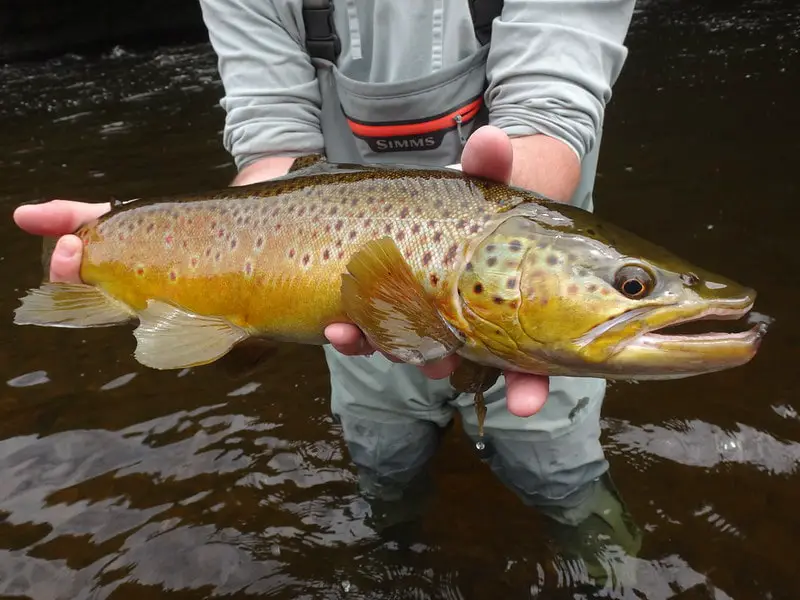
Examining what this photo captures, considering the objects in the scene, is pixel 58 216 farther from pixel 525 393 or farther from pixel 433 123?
pixel 525 393

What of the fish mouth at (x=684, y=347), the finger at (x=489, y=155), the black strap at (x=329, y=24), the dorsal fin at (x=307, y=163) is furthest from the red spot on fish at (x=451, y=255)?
the black strap at (x=329, y=24)

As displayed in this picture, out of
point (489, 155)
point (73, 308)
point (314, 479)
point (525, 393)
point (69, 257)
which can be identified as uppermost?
point (489, 155)

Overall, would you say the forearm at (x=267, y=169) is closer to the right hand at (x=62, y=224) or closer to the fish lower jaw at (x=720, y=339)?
the right hand at (x=62, y=224)

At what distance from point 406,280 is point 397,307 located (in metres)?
0.07

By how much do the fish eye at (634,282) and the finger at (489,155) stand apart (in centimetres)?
38

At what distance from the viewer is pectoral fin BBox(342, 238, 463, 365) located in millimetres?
1622

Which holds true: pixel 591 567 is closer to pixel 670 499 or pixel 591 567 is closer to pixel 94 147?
pixel 670 499

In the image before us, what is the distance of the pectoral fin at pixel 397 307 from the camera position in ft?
5.32

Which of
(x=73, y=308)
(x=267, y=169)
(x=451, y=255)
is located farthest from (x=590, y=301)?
(x=73, y=308)

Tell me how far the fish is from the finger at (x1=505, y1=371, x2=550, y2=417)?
0.04 m

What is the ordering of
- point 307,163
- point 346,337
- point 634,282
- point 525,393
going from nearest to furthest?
point 634,282 < point 525,393 < point 346,337 < point 307,163

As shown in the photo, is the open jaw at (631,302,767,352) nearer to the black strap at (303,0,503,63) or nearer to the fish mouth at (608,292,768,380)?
the fish mouth at (608,292,768,380)

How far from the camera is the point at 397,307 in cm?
163

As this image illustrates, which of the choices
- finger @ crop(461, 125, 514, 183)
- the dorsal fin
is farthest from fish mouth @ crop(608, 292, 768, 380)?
the dorsal fin
